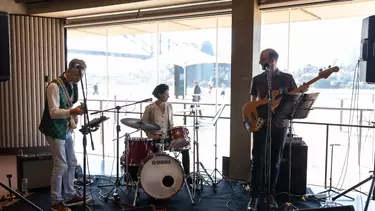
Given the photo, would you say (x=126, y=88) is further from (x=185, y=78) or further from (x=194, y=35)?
(x=194, y=35)

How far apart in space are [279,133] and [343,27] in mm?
3581

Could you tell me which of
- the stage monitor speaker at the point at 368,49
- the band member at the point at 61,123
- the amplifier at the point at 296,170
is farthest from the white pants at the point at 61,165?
the stage monitor speaker at the point at 368,49

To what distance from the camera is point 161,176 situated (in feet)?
13.7

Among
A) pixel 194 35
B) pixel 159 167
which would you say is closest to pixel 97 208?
pixel 159 167

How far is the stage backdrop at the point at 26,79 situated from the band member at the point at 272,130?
4810 mm

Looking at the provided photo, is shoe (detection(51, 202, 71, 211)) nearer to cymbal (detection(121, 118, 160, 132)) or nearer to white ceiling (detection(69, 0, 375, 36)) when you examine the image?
cymbal (detection(121, 118, 160, 132))

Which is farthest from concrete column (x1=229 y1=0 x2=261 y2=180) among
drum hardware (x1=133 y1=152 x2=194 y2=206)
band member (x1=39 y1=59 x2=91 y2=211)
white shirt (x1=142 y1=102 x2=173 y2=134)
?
band member (x1=39 y1=59 x2=91 y2=211)

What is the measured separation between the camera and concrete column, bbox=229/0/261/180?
4996 millimetres

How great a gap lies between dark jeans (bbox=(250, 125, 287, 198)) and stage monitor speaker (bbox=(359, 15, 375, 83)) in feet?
3.14

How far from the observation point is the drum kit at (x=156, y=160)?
4.11 metres

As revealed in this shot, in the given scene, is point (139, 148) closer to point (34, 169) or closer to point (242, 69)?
point (34, 169)

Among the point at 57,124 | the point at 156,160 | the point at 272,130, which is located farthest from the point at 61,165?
the point at 272,130

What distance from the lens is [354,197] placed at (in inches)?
174

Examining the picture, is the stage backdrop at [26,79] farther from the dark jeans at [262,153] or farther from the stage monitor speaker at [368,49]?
the stage monitor speaker at [368,49]
